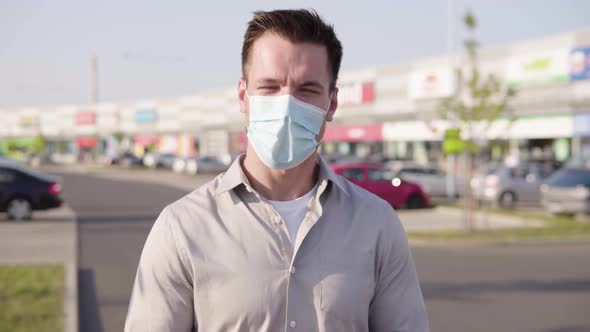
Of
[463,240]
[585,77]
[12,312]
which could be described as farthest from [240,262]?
[585,77]

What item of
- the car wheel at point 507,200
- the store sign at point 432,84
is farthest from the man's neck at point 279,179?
the store sign at point 432,84

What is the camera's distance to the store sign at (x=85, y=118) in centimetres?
11516

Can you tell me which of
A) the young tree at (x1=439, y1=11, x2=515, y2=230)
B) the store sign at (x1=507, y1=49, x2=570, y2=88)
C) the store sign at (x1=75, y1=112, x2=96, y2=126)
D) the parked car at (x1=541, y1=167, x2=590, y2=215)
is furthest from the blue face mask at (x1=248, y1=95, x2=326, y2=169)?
the store sign at (x1=75, y1=112, x2=96, y2=126)

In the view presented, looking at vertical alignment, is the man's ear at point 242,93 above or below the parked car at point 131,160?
above

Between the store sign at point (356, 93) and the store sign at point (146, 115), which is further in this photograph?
the store sign at point (146, 115)

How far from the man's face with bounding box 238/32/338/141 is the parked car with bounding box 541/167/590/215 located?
20.3 meters

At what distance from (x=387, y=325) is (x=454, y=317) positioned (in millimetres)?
6663

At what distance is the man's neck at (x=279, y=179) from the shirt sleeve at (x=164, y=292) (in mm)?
332

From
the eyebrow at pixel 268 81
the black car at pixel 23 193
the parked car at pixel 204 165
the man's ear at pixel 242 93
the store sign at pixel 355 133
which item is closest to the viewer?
the eyebrow at pixel 268 81

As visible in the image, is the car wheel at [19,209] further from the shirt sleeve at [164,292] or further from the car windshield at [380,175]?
the shirt sleeve at [164,292]

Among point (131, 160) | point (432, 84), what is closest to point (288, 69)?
point (432, 84)

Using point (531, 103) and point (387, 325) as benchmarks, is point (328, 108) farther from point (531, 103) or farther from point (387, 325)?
point (531, 103)

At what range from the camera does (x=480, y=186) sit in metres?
26.3

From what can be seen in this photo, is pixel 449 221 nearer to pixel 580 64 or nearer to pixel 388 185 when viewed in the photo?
pixel 388 185
